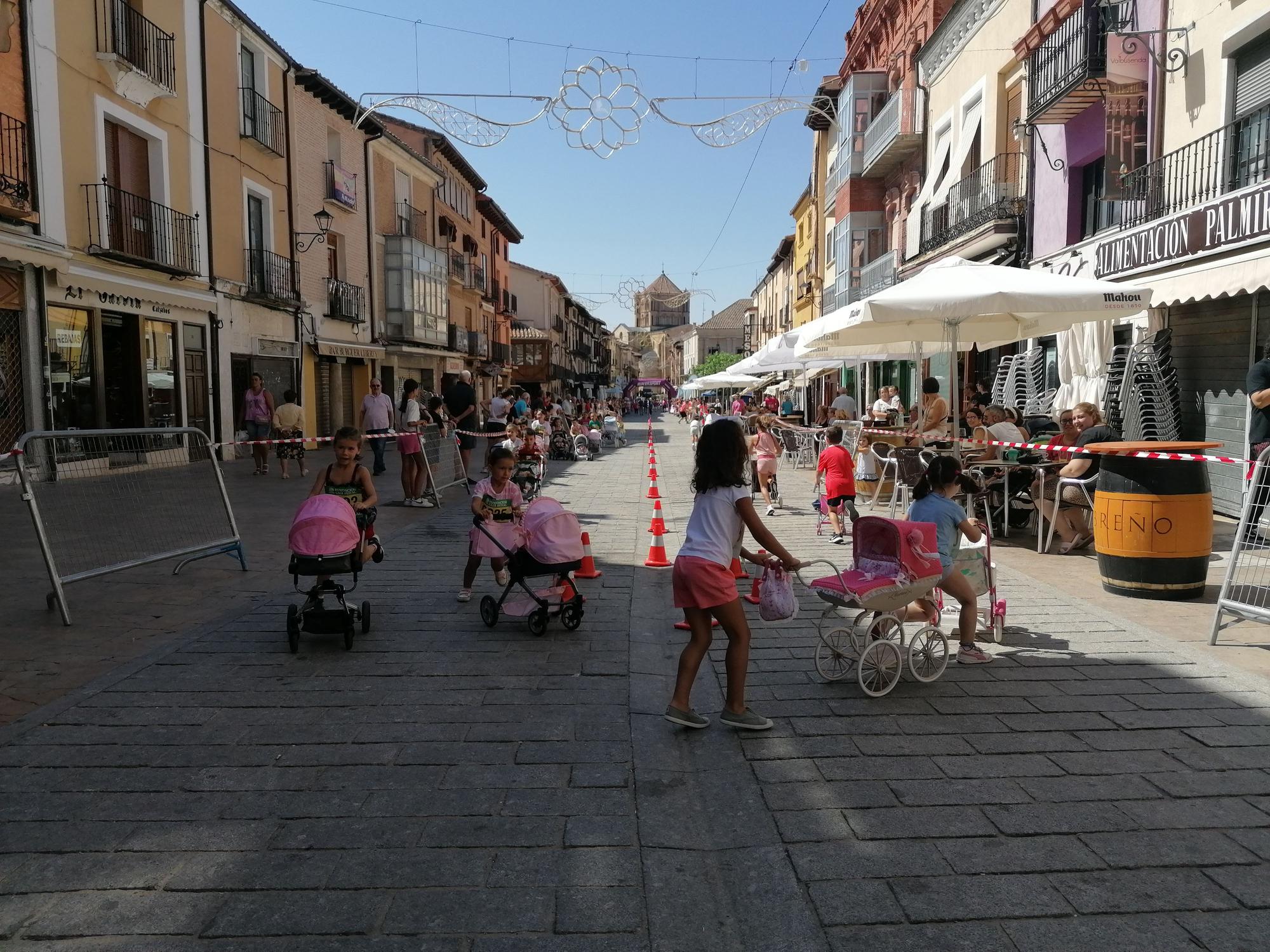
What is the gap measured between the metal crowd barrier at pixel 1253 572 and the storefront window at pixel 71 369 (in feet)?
50.3

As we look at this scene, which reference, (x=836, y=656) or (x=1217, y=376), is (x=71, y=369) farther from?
(x=1217, y=376)

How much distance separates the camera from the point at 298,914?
8.96 feet

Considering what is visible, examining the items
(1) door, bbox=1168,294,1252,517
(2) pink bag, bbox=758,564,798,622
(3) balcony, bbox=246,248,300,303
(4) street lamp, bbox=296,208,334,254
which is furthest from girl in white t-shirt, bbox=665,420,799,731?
(4) street lamp, bbox=296,208,334,254

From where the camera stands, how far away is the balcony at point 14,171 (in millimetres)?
13094

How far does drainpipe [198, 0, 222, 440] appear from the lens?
760 inches

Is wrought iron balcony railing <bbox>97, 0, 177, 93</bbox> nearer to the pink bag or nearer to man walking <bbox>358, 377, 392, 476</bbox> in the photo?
man walking <bbox>358, 377, 392, 476</bbox>

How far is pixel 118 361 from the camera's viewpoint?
17.2 metres

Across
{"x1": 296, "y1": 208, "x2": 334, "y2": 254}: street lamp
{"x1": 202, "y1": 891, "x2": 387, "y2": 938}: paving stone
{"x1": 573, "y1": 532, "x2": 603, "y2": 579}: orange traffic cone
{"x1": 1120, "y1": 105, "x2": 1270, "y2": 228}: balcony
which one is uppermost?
{"x1": 296, "y1": 208, "x2": 334, "y2": 254}: street lamp

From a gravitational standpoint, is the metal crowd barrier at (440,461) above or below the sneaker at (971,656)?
above

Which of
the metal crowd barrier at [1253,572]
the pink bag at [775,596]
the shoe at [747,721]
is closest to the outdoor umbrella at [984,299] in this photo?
the metal crowd barrier at [1253,572]

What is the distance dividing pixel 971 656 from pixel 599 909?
3.15m

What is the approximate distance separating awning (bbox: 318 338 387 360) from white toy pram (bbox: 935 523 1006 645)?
886 inches

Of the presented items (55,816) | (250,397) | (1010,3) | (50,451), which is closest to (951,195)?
(1010,3)

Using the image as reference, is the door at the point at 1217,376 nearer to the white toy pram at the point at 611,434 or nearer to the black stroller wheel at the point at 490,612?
the black stroller wheel at the point at 490,612
